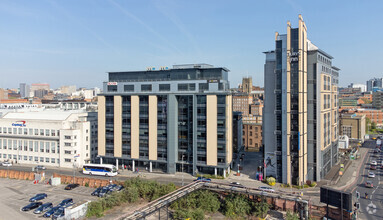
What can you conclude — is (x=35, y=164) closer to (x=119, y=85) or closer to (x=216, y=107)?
(x=119, y=85)

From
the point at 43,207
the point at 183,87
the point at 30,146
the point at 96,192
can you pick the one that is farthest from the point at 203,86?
the point at 30,146

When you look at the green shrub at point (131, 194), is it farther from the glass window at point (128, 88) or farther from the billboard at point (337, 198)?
the billboard at point (337, 198)

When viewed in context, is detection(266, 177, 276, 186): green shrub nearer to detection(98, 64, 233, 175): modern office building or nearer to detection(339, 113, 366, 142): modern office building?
detection(98, 64, 233, 175): modern office building

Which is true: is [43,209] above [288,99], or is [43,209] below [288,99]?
below

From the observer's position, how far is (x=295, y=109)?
208 ft

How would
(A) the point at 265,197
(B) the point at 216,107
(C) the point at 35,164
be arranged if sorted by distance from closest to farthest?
(A) the point at 265,197 → (B) the point at 216,107 → (C) the point at 35,164

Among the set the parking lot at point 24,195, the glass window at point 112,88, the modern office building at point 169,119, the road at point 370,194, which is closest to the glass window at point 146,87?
the modern office building at point 169,119

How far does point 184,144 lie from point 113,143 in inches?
860

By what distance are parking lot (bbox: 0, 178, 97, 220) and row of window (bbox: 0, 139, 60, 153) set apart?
14944 mm

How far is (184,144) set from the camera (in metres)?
75.8

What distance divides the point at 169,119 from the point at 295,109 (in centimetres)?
3176

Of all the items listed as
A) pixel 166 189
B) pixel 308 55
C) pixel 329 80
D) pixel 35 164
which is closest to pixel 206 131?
pixel 166 189

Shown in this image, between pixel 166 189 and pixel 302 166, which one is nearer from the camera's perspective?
pixel 166 189

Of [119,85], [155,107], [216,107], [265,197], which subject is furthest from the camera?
[119,85]
